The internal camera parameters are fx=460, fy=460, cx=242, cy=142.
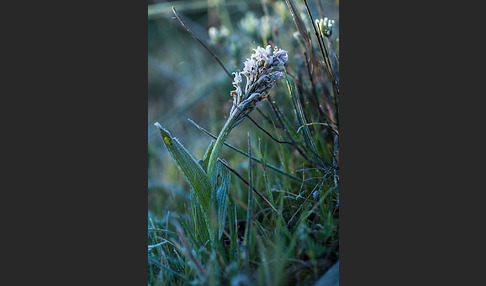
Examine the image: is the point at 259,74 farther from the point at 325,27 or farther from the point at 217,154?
the point at 325,27

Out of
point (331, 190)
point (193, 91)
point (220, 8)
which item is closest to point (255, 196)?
point (331, 190)

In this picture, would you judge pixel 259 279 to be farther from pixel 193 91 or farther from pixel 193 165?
pixel 193 91

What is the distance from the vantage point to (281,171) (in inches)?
65.4

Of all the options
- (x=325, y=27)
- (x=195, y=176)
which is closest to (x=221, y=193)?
(x=195, y=176)

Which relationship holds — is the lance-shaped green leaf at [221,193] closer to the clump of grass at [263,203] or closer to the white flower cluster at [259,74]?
the clump of grass at [263,203]

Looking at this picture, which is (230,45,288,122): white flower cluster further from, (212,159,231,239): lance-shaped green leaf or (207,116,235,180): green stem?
(212,159,231,239): lance-shaped green leaf

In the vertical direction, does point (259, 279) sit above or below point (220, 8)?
below

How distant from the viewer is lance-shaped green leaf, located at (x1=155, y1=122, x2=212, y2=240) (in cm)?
151

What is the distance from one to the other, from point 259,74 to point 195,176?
40cm

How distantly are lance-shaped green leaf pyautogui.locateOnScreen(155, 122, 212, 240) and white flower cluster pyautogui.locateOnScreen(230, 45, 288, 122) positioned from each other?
A: 0.76 feet

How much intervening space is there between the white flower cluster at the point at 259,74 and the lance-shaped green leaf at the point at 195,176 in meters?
0.23

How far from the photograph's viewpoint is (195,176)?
155 centimetres

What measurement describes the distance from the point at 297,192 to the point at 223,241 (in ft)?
1.07

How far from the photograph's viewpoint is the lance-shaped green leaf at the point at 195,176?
1.51 meters
